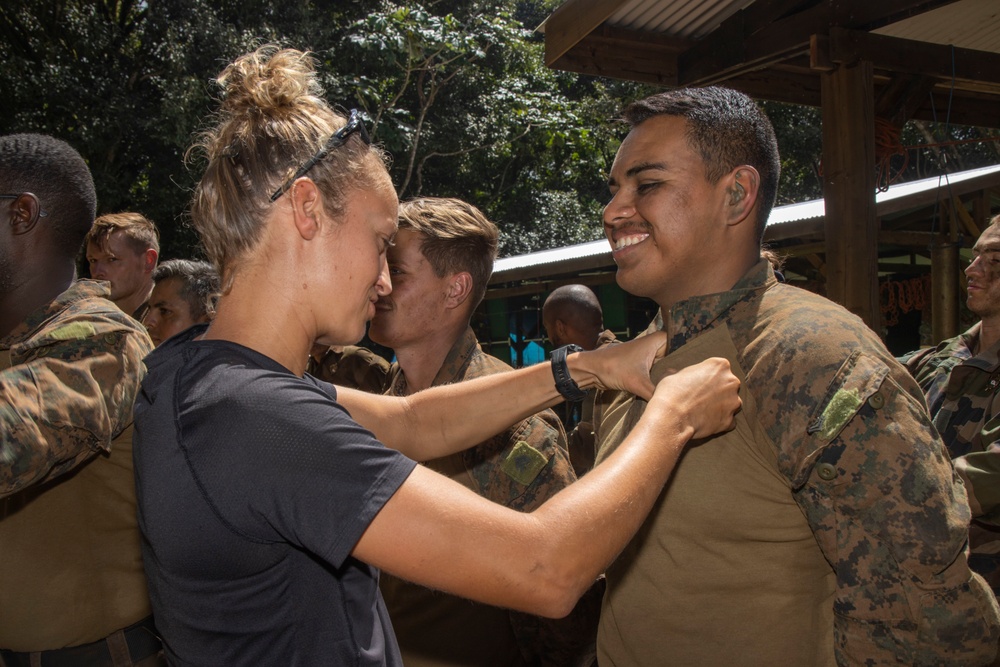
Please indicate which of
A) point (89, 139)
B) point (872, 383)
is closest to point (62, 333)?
point (872, 383)

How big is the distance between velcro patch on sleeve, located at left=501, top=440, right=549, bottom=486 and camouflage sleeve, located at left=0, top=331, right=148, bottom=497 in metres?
1.23

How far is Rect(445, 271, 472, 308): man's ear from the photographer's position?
117 inches

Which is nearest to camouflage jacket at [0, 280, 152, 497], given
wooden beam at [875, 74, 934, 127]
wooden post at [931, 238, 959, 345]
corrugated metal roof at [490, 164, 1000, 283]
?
wooden beam at [875, 74, 934, 127]

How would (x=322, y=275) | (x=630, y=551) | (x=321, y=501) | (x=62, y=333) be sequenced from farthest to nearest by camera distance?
(x=62, y=333), (x=630, y=551), (x=322, y=275), (x=321, y=501)

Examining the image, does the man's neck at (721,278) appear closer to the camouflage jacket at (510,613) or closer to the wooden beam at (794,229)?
the camouflage jacket at (510,613)

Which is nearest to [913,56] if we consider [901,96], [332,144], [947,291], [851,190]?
[901,96]

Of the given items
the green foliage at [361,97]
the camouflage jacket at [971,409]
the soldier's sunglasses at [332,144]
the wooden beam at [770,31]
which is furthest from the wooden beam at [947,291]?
the soldier's sunglasses at [332,144]

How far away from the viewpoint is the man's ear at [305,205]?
4.92ft

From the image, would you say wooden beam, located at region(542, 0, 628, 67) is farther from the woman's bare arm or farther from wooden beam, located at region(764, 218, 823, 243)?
the woman's bare arm

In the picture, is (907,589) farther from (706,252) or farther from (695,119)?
(695,119)

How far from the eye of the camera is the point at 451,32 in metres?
14.9

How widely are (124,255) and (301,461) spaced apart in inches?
176

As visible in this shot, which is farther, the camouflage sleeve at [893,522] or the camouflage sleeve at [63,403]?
the camouflage sleeve at [63,403]

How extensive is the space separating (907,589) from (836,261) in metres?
3.14
